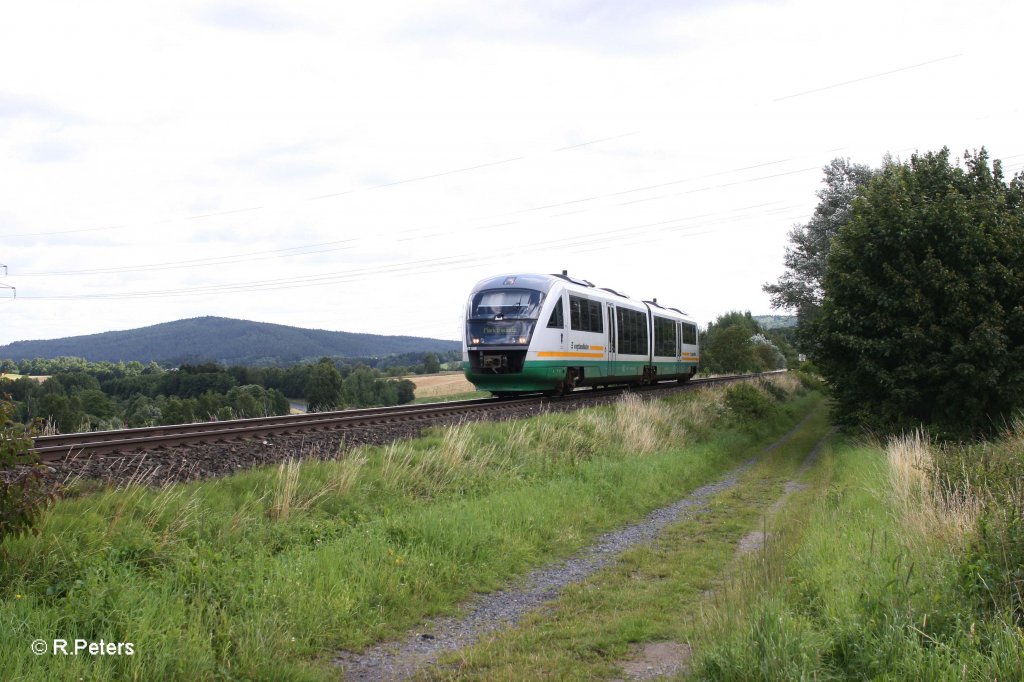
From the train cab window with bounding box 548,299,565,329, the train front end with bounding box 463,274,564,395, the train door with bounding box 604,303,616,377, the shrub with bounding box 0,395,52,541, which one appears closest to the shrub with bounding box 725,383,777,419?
the train door with bounding box 604,303,616,377

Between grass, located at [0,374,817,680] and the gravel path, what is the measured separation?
0.19m

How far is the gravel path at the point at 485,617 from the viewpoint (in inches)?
218

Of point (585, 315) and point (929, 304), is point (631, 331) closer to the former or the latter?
point (585, 315)

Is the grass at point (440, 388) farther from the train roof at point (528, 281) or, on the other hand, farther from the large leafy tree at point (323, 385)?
the train roof at point (528, 281)

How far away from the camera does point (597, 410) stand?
17828 mm

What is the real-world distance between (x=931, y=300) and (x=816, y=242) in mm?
31702

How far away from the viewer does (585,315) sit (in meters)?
22.9

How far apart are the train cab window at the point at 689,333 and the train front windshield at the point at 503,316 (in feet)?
59.3

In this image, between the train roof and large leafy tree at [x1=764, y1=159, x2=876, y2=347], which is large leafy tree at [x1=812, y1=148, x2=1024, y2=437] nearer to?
the train roof

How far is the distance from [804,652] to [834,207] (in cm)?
4579

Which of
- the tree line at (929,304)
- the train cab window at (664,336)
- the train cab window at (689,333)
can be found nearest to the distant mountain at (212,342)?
the train cab window at (689,333)

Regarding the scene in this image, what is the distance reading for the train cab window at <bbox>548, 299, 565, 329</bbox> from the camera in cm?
2062

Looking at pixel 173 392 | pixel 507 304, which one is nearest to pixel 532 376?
pixel 507 304

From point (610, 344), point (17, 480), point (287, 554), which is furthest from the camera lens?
point (610, 344)
